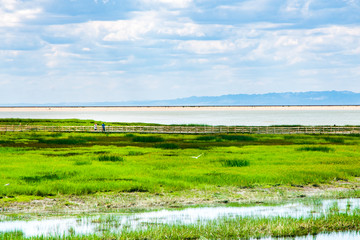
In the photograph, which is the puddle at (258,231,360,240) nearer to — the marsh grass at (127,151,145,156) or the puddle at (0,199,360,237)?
the puddle at (0,199,360,237)

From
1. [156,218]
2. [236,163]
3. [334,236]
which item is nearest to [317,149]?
[236,163]

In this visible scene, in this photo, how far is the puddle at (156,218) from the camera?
50.9 ft

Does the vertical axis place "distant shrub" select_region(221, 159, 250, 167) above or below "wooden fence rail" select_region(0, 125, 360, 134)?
below

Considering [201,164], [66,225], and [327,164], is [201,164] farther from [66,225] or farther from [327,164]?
[66,225]

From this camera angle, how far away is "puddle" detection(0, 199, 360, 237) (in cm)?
1552

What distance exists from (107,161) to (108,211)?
14.4 metres

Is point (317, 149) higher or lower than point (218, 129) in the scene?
lower

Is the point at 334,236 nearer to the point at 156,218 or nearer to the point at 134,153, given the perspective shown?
the point at 156,218

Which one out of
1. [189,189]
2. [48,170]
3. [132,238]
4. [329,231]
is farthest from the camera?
[48,170]

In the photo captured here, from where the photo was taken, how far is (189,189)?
22828 millimetres

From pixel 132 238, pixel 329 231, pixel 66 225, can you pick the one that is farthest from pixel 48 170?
pixel 329 231

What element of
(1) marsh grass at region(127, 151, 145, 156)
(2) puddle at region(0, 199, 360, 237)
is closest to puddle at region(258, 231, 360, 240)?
(2) puddle at region(0, 199, 360, 237)

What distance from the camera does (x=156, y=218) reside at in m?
17.3

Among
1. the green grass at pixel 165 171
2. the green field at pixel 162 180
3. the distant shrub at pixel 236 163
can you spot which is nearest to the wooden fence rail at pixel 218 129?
the green grass at pixel 165 171
